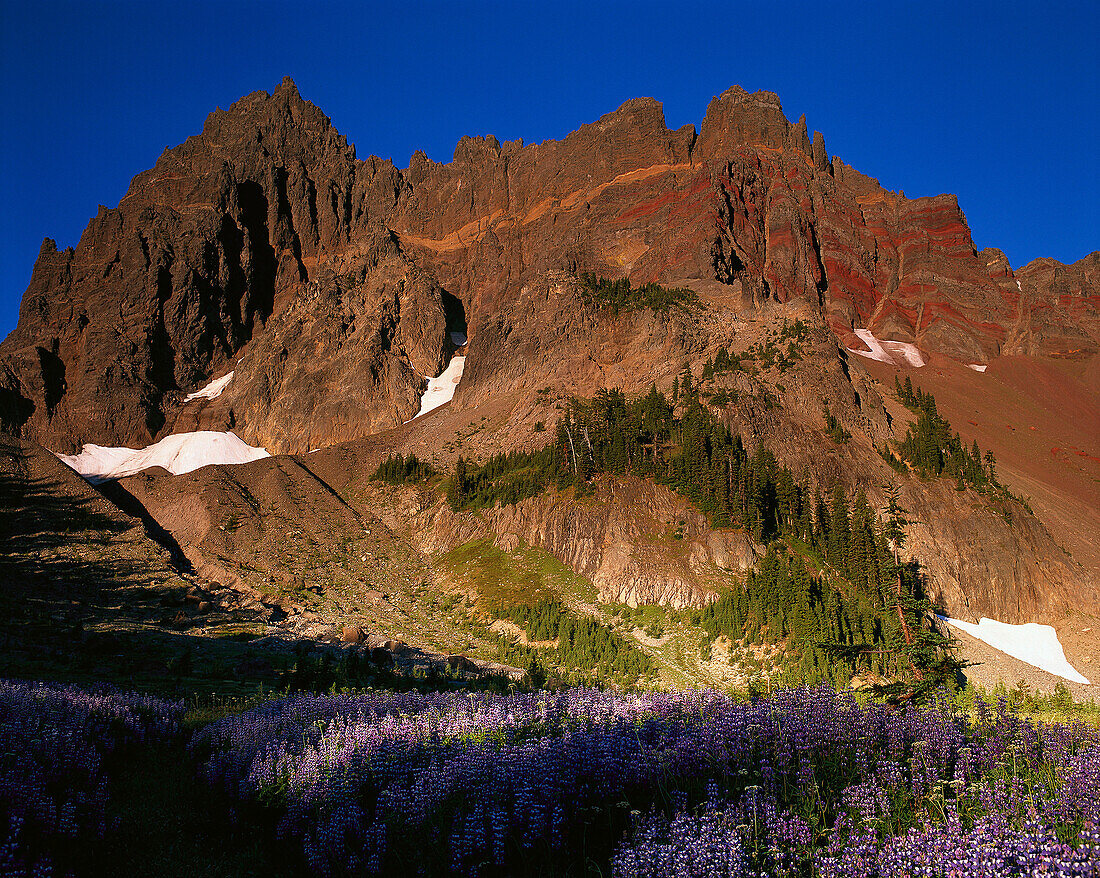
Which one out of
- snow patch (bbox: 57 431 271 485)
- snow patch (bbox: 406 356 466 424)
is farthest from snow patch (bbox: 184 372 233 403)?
snow patch (bbox: 406 356 466 424)

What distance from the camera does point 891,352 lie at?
111375mm

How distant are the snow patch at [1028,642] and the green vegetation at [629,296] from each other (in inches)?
2053

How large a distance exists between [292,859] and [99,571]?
1861 inches

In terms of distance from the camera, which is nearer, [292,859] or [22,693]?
[292,859]

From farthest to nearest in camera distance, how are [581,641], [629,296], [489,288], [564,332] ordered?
[489,288] < [629,296] < [564,332] < [581,641]

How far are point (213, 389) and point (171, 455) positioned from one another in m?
20.5

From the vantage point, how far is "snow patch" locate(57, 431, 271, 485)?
10456 cm

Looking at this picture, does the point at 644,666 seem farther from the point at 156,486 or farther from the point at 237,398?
the point at 237,398

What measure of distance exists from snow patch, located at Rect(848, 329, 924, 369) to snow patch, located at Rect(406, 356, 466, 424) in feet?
246

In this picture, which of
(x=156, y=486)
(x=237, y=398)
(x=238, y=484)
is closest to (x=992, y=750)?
(x=238, y=484)

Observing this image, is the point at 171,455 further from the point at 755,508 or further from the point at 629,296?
the point at 755,508

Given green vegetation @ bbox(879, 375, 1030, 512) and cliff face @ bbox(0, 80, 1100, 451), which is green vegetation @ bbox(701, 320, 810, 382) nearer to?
green vegetation @ bbox(879, 375, 1030, 512)

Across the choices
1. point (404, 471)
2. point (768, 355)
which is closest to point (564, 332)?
point (768, 355)

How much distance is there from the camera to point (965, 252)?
424ft
